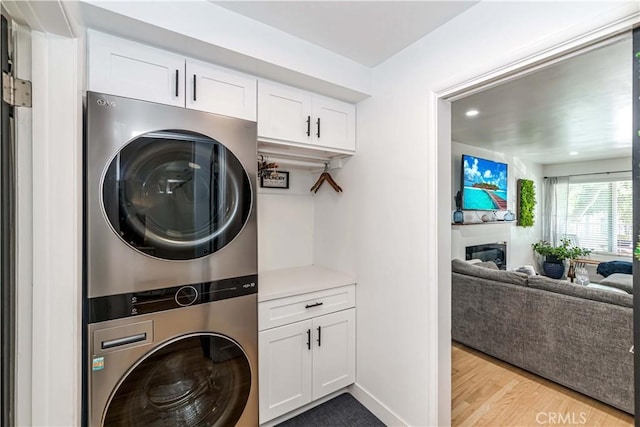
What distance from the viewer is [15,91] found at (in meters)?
0.89

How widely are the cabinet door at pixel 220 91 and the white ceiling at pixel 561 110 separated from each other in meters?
1.60

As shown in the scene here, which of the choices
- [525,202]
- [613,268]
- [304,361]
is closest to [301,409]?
[304,361]

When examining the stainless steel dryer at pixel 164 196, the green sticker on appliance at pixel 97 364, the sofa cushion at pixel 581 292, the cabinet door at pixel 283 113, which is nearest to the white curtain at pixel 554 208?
the sofa cushion at pixel 581 292

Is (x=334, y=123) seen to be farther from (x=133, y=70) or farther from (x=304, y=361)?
(x=304, y=361)

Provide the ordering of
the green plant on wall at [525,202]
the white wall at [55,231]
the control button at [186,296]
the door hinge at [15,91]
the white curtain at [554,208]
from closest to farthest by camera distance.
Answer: the door hinge at [15,91], the white wall at [55,231], the control button at [186,296], the green plant on wall at [525,202], the white curtain at [554,208]

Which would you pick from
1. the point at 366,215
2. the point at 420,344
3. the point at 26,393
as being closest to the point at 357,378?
the point at 420,344

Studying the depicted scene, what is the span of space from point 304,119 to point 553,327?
258 cm

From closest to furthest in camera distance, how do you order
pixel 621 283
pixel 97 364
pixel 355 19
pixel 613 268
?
pixel 97 364 < pixel 355 19 < pixel 621 283 < pixel 613 268

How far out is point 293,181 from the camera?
2.53 m

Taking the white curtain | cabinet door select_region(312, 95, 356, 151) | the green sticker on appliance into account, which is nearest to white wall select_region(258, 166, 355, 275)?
cabinet door select_region(312, 95, 356, 151)

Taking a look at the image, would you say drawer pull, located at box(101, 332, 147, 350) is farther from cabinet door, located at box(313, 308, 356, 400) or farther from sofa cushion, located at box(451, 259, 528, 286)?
sofa cushion, located at box(451, 259, 528, 286)

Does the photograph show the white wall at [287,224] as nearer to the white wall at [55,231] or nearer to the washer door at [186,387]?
the washer door at [186,387]

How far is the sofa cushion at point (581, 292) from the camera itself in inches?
80.9

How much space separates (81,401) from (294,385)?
111 cm
